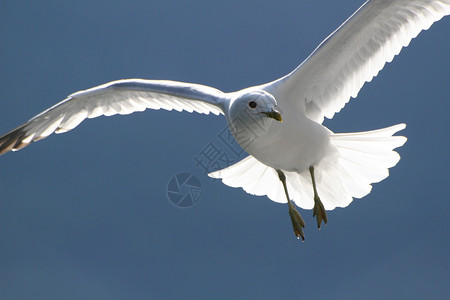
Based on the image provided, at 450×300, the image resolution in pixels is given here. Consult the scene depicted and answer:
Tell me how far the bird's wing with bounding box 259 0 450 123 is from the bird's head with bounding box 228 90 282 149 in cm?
33

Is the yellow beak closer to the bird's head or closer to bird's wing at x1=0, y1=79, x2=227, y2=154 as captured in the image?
the bird's head

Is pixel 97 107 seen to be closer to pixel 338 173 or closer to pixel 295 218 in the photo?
pixel 295 218

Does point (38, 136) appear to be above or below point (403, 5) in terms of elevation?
above

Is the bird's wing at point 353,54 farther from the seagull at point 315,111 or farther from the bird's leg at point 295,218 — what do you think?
the bird's leg at point 295,218

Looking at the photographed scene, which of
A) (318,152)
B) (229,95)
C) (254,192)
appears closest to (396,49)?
(318,152)

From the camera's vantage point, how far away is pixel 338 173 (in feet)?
15.0

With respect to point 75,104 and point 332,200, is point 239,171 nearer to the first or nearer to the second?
point 332,200

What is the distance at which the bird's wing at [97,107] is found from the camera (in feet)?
15.9

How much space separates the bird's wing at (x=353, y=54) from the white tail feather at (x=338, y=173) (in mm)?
303

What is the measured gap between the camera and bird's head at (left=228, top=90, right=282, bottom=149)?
3.74 meters

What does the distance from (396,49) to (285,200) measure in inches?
52.1

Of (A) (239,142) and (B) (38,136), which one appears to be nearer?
(A) (239,142)

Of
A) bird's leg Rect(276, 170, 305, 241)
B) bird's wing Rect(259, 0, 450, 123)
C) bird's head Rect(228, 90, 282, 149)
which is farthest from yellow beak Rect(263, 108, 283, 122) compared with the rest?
bird's leg Rect(276, 170, 305, 241)

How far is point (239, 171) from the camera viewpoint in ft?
15.8
